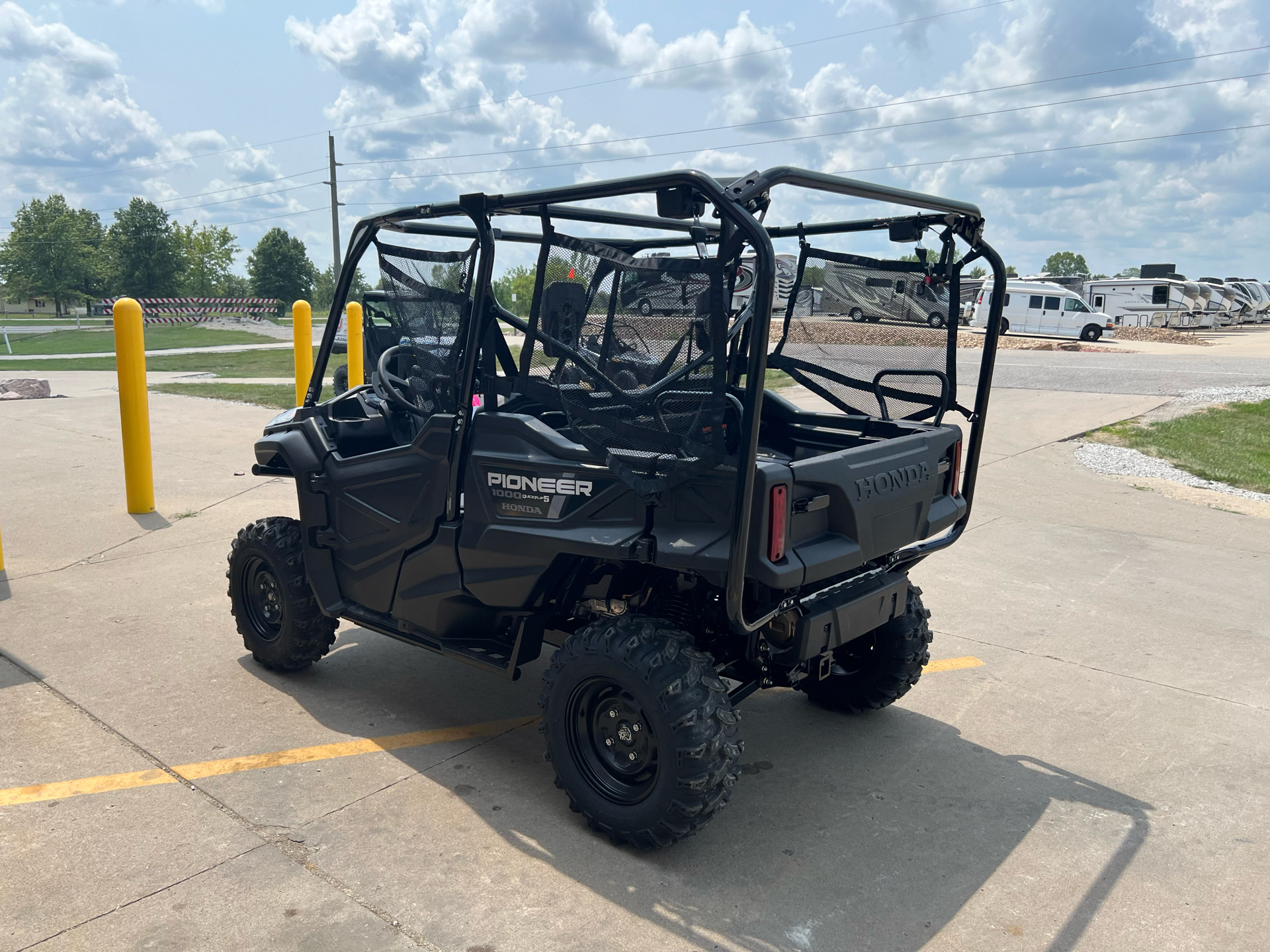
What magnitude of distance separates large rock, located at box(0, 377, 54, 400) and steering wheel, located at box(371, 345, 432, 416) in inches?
510

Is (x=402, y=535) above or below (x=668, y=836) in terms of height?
above

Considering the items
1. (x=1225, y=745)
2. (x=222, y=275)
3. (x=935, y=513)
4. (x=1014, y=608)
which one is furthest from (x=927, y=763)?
(x=222, y=275)

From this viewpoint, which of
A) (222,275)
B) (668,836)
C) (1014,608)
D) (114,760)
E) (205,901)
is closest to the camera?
(205,901)

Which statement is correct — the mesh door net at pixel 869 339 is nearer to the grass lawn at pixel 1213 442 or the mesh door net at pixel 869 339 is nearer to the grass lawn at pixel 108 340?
the grass lawn at pixel 1213 442

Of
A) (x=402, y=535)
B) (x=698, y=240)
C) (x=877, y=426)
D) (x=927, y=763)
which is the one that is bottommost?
(x=927, y=763)

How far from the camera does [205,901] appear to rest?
118 inches

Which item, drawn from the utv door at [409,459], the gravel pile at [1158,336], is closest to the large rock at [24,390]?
the utv door at [409,459]

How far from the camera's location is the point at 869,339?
4.22 m

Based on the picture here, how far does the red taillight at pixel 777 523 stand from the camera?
3.05m

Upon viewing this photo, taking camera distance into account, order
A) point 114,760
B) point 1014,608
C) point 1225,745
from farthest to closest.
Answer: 1. point 1014,608
2. point 1225,745
3. point 114,760

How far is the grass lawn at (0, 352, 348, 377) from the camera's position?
21.0m

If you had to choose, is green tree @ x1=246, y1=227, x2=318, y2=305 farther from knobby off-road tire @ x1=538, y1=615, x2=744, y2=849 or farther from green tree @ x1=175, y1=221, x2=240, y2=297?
knobby off-road tire @ x1=538, y1=615, x2=744, y2=849

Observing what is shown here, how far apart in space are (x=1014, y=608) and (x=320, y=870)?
4.42 m

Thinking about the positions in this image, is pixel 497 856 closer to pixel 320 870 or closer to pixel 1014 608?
pixel 320 870
